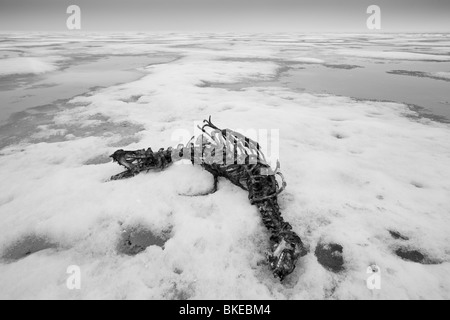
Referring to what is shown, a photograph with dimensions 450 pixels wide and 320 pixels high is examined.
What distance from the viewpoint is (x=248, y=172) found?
2.51 m

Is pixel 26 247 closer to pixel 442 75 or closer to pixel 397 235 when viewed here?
pixel 397 235

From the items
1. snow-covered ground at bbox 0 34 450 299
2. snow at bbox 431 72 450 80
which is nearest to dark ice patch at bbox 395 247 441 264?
snow-covered ground at bbox 0 34 450 299

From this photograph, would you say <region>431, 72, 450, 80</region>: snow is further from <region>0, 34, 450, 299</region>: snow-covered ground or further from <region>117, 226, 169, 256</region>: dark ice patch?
<region>117, 226, 169, 256</region>: dark ice patch

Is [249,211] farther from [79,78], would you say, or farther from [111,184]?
[79,78]

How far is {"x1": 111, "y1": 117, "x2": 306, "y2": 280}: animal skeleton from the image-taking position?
187 cm

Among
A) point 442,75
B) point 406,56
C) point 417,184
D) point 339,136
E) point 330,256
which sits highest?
point 406,56

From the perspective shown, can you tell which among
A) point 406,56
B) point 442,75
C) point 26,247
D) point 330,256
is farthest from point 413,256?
point 406,56

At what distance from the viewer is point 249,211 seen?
2.48m

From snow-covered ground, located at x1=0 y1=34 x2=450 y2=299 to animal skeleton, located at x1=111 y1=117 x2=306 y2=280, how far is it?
12 cm

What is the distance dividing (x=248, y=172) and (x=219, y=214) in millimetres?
475

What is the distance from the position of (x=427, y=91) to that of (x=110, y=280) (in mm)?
8412
